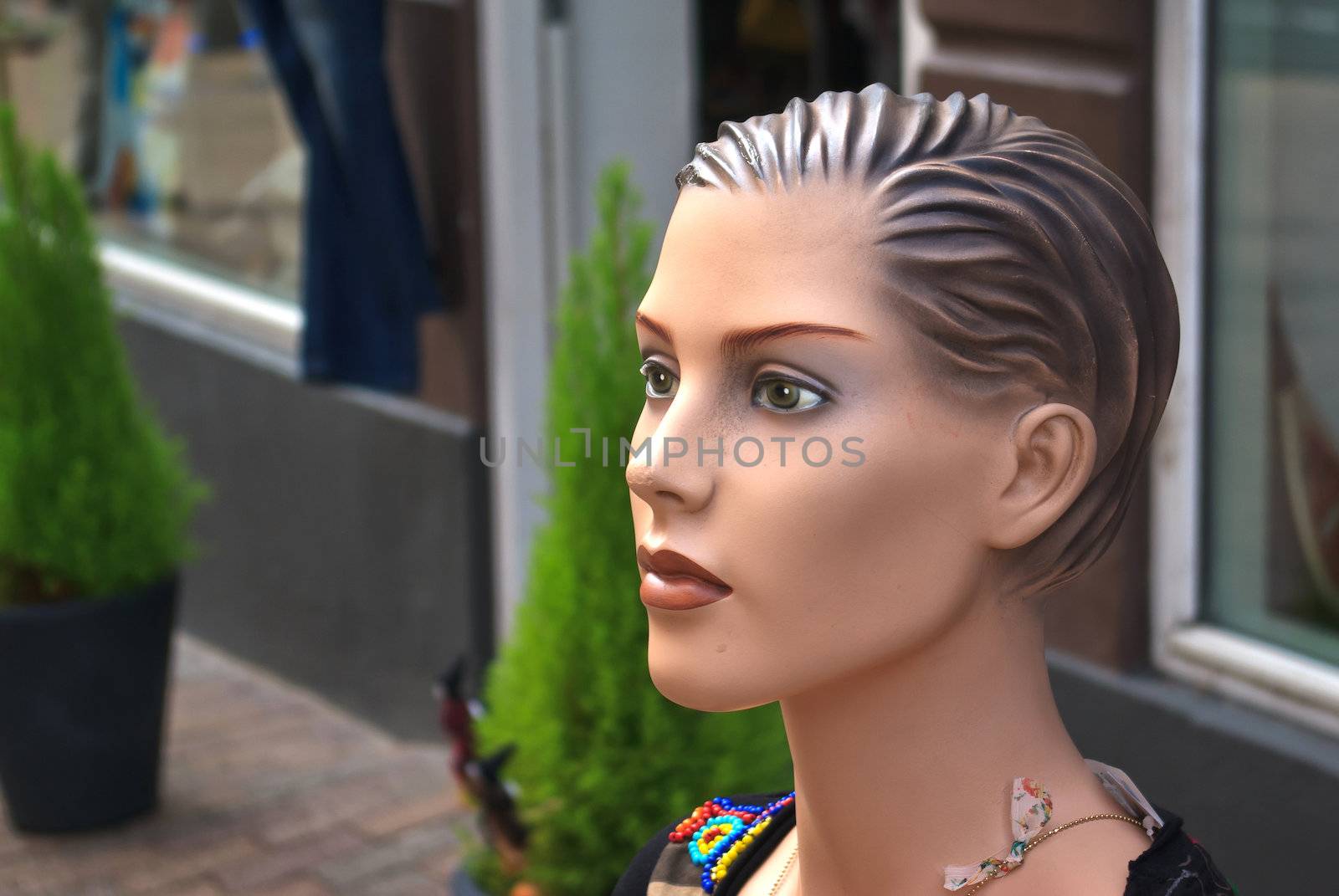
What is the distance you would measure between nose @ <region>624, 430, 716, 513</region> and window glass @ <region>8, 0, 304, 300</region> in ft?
15.2

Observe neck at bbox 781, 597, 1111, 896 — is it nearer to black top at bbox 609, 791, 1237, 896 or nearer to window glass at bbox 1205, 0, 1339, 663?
black top at bbox 609, 791, 1237, 896

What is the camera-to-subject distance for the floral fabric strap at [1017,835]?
142cm

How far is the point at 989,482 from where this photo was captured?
1.39 metres

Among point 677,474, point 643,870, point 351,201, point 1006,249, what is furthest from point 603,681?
point 351,201

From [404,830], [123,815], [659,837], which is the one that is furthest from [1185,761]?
[123,815]

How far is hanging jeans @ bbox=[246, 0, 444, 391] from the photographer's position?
472 centimetres

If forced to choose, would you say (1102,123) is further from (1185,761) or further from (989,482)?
(989,482)

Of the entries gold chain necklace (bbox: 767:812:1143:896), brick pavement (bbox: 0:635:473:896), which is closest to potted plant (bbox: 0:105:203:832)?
brick pavement (bbox: 0:635:473:896)

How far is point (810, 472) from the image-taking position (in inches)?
53.4

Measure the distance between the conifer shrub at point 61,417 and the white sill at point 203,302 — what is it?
0.77m

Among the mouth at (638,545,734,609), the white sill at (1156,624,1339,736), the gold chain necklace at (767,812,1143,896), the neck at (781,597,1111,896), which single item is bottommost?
the white sill at (1156,624,1339,736)

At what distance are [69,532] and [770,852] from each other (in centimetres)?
322

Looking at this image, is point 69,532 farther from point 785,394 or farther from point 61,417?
point 785,394

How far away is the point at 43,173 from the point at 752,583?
3658 mm
